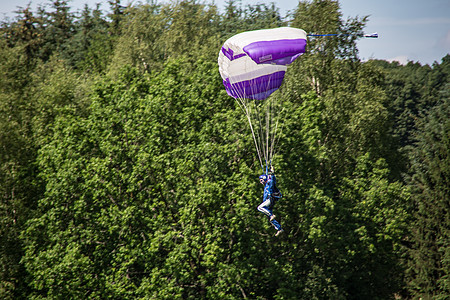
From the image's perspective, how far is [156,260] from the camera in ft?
66.8

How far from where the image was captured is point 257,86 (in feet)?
54.7

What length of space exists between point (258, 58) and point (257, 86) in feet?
6.65

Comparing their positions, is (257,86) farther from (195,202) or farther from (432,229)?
(432,229)

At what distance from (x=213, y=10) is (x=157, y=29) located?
618cm

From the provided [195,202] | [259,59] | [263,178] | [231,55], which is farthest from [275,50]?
[195,202]

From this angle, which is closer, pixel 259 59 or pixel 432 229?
pixel 259 59

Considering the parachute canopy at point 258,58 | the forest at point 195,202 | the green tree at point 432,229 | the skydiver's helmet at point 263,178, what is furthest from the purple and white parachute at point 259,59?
the green tree at point 432,229

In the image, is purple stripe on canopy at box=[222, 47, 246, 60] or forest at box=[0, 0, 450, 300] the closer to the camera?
purple stripe on canopy at box=[222, 47, 246, 60]

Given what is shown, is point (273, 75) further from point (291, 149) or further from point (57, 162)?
point (57, 162)

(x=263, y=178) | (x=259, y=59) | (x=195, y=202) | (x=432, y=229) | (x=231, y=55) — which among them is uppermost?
(x=231, y=55)

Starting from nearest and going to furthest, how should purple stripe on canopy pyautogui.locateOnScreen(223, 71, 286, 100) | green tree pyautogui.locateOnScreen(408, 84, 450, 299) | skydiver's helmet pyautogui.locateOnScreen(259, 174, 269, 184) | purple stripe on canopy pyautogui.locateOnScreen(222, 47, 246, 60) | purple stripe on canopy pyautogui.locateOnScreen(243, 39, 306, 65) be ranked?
purple stripe on canopy pyautogui.locateOnScreen(243, 39, 306, 65) < skydiver's helmet pyautogui.locateOnScreen(259, 174, 269, 184) < purple stripe on canopy pyautogui.locateOnScreen(222, 47, 246, 60) < purple stripe on canopy pyautogui.locateOnScreen(223, 71, 286, 100) < green tree pyautogui.locateOnScreen(408, 84, 450, 299)

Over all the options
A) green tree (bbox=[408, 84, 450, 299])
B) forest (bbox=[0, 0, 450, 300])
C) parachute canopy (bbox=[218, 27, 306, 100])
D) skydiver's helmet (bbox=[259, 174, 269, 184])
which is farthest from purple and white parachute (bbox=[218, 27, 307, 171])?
green tree (bbox=[408, 84, 450, 299])

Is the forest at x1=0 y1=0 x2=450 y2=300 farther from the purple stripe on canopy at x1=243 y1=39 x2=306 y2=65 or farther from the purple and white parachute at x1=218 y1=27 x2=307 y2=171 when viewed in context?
the purple stripe on canopy at x1=243 y1=39 x2=306 y2=65

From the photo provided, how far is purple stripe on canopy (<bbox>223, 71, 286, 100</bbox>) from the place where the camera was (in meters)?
16.5
